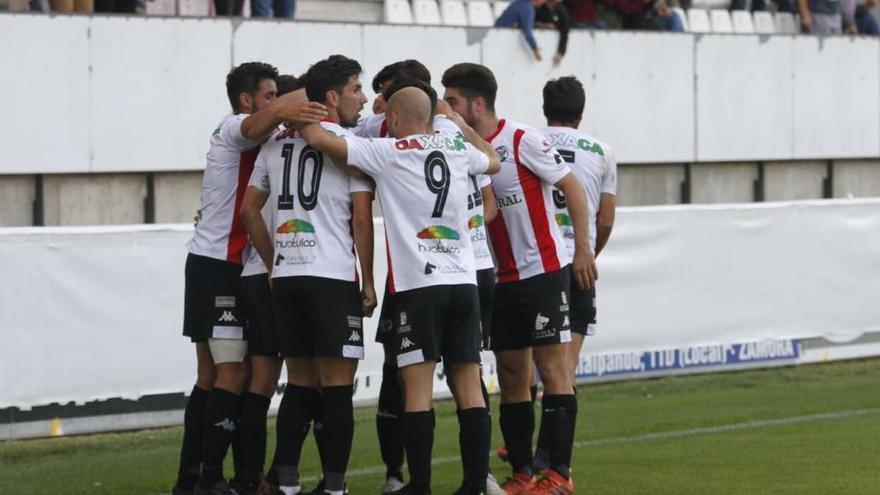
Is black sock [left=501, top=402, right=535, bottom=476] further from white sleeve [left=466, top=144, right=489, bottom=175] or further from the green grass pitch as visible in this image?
white sleeve [left=466, top=144, right=489, bottom=175]

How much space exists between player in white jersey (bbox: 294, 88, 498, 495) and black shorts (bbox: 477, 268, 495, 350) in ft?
1.38

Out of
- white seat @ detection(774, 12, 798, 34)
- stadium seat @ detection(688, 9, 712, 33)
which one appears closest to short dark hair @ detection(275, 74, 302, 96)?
stadium seat @ detection(688, 9, 712, 33)

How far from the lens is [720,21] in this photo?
794 inches

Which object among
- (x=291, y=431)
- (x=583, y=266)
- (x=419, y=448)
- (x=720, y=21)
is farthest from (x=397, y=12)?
(x=419, y=448)

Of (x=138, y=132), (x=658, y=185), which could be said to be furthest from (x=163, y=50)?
(x=658, y=185)

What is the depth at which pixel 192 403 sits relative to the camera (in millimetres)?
7875

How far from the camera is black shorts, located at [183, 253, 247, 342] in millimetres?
7613

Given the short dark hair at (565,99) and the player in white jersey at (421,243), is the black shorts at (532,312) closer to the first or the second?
the player in white jersey at (421,243)

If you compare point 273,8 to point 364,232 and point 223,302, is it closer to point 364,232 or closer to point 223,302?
point 223,302

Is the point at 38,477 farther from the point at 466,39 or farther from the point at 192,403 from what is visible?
the point at 466,39

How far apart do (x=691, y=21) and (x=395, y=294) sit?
13.4m

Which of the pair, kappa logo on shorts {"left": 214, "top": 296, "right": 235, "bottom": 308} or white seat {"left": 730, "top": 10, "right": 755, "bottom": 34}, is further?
white seat {"left": 730, "top": 10, "right": 755, "bottom": 34}

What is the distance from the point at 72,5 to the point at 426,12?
4252 mm

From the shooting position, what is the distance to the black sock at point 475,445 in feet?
23.4
